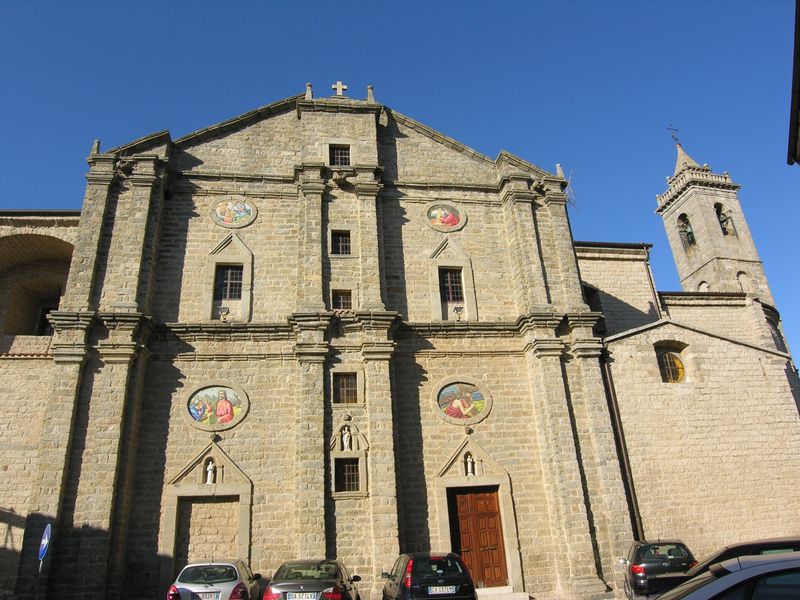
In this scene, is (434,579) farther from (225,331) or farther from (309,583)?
(225,331)

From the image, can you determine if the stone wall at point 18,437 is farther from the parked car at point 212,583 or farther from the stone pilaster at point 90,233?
the parked car at point 212,583

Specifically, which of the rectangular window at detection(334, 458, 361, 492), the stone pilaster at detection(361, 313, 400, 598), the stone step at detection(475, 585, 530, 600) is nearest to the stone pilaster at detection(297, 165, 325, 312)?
the stone pilaster at detection(361, 313, 400, 598)

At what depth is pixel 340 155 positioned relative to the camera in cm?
2066

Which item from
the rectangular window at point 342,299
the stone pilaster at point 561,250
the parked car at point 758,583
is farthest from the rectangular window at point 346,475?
the parked car at point 758,583

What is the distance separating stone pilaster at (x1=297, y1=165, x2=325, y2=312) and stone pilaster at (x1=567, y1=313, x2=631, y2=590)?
8126 millimetres

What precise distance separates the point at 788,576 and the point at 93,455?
590 inches

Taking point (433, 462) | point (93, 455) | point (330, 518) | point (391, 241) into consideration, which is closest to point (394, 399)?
point (433, 462)

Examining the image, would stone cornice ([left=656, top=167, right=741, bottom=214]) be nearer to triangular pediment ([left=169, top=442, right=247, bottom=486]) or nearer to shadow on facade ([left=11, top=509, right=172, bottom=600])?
triangular pediment ([left=169, top=442, right=247, bottom=486])

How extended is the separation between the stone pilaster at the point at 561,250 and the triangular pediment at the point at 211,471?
11.1 m

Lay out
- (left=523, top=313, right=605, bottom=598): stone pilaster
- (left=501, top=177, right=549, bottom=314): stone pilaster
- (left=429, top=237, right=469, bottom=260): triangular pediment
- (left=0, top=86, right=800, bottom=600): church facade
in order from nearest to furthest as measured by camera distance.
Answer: (left=0, top=86, right=800, bottom=600): church facade < (left=523, top=313, right=605, bottom=598): stone pilaster < (left=501, top=177, right=549, bottom=314): stone pilaster < (left=429, top=237, right=469, bottom=260): triangular pediment

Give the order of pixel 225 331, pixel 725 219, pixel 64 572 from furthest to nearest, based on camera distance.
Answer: pixel 725 219 → pixel 225 331 → pixel 64 572

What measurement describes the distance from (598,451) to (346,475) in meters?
7.31

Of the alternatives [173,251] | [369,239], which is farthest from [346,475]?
[173,251]

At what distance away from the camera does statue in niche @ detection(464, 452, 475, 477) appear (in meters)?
16.4
